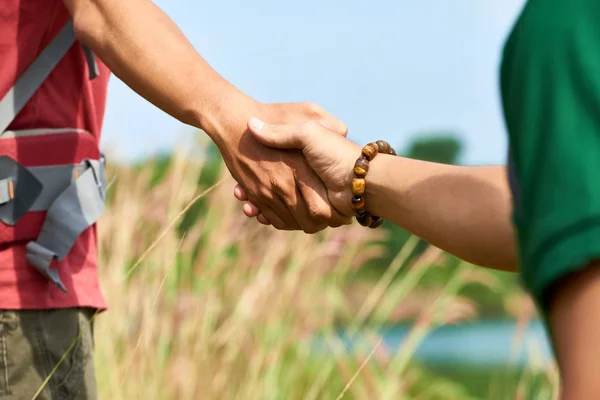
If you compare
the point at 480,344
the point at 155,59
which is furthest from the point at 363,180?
the point at 480,344

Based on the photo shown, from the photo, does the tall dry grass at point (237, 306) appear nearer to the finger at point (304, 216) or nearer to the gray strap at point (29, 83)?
the finger at point (304, 216)

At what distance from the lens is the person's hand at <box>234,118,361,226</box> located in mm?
1907

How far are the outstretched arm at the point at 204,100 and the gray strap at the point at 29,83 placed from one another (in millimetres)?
58

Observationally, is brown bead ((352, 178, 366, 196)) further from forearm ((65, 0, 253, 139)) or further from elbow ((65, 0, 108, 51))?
elbow ((65, 0, 108, 51))

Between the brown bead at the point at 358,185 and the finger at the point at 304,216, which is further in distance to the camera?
the finger at the point at 304,216

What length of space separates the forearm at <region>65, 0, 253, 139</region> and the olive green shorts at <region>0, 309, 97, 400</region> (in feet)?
1.54

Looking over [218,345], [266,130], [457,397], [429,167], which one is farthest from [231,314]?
[429,167]

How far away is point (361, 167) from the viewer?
5.98 feet

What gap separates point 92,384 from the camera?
1.85m

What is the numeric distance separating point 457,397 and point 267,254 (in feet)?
4.41

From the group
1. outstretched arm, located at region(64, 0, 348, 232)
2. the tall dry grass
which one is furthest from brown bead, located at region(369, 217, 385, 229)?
the tall dry grass

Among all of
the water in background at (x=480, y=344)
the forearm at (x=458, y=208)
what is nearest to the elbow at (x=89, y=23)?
the forearm at (x=458, y=208)

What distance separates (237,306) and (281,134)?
1.62 m

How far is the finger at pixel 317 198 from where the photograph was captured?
1.96m
